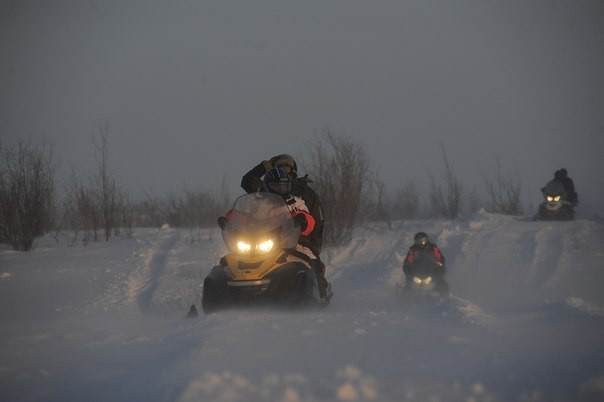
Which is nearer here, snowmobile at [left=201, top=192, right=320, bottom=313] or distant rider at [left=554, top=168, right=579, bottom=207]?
snowmobile at [left=201, top=192, right=320, bottom=313]

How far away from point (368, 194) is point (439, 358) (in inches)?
404

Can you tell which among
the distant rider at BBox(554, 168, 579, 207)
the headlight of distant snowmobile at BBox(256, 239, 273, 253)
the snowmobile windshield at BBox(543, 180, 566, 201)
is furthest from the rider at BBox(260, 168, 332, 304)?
the distant rider at BBox(554, 168, 579, 207)

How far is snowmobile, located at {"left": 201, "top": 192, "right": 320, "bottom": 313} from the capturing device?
162 inches

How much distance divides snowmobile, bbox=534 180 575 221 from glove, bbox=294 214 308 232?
1172 centimetres

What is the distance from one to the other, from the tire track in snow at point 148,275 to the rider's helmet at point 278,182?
106 inches

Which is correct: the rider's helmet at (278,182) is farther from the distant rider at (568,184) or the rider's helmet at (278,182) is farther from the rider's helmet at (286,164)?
the distant rider at (568,184)

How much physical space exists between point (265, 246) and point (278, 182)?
103cm

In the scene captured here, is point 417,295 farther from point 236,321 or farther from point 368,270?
point 236,321

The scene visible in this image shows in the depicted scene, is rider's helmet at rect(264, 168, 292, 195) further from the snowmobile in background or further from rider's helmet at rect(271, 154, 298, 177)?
the snowmobile in background

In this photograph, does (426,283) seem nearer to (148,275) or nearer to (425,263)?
(425,263)

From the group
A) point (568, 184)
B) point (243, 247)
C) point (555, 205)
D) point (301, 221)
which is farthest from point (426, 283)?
point (568, 184)

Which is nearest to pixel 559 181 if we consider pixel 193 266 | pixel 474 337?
pixel 193 266

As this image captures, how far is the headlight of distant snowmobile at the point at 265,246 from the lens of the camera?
4.27 metres

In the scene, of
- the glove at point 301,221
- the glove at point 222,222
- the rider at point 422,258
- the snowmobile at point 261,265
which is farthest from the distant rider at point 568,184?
the glove at point 222,222
